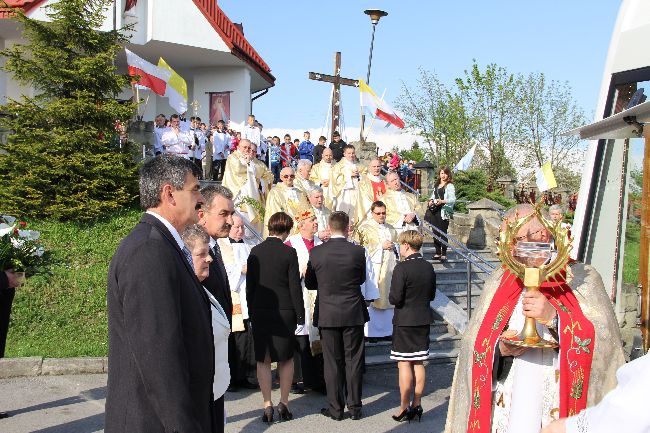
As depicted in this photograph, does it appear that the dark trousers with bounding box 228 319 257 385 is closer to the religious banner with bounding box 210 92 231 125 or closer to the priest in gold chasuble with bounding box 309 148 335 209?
the priest in gold chasuble with bounding box 309 148 335 209

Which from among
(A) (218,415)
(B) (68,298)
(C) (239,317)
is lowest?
(B) (68,298)

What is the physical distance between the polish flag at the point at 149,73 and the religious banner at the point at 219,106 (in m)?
8.99

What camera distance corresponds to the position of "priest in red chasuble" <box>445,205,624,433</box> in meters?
4.00

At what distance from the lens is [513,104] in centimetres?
3441

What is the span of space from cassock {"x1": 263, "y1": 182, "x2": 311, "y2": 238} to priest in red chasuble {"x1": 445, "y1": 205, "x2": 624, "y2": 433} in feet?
26.6

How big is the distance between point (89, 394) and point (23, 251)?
76.9 inches

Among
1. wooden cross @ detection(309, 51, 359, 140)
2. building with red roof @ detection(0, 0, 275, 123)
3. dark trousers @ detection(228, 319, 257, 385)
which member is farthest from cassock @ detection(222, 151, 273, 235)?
building with red roof @ detection(0, 0, 275, 123)

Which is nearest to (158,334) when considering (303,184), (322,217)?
(322,217)

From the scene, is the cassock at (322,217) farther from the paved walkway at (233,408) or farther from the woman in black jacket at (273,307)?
the woman in black jacket at (273,307)

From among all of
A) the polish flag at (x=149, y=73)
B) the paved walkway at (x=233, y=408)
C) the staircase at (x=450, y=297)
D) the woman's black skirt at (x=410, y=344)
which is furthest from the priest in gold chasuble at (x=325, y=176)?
the woman's black skirt at (x=410, y=344)

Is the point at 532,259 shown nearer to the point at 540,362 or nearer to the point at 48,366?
the point at 540,362

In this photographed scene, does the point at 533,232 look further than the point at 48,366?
No

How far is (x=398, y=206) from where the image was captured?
12.9 metres

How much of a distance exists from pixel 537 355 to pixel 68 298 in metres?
8.66
